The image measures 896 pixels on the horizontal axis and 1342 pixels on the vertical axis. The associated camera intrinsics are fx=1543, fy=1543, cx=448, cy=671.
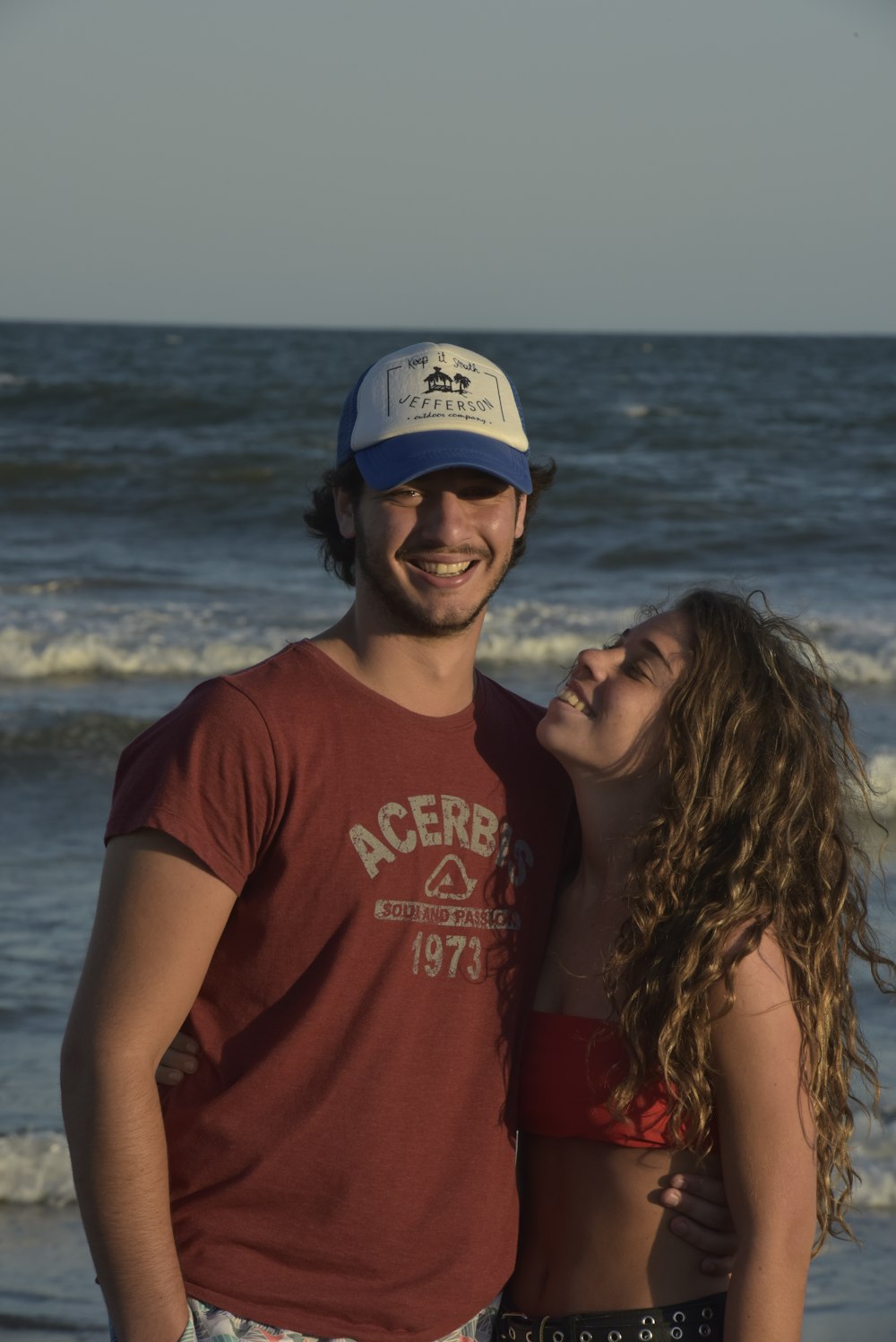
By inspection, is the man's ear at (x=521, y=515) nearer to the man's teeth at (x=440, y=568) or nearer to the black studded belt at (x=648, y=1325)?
the man's teeth at (x=440, y=568)

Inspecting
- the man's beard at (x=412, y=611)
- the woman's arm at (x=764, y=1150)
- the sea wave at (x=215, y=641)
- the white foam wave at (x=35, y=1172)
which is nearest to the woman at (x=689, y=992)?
the woman's arm at (x=764, y=1150)

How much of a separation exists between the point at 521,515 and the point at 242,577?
12.3 metres

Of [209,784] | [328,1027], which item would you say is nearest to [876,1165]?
[328,1027]

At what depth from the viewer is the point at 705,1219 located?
2.39m

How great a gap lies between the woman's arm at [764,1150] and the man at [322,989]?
352 mm

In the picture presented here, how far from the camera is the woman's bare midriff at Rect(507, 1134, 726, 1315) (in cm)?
241

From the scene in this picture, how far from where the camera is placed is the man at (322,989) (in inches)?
85.2

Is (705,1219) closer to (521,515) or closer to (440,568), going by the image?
(440,568)

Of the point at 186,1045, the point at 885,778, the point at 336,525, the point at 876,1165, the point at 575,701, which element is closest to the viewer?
the point at 186,1045

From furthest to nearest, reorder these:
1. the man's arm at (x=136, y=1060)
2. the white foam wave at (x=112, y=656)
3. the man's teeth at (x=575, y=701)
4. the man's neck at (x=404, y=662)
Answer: the white foam wave at (x=112, y=656) → the man's teeth at (x=575, y=701) → the man's neck at (x=404, y=662) → the man's arm at (x=136, y=1060)

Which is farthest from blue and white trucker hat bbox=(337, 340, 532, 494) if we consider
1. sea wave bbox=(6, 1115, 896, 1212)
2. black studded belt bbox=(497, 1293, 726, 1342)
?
sea wave bbox=(6, 1115, 896, 1212)

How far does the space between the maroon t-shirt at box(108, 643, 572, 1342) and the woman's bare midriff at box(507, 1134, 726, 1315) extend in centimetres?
11

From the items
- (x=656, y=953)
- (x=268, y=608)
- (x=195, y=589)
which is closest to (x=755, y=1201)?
(x=656, y=953)

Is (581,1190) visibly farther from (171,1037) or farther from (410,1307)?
(171,1037)
